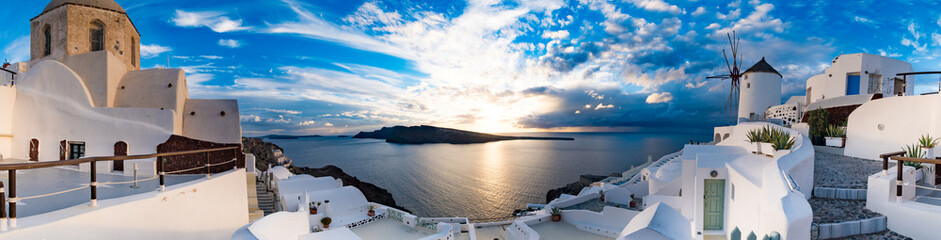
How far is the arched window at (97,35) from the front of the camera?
8.13 metres

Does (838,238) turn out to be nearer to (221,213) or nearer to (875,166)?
(875,166)

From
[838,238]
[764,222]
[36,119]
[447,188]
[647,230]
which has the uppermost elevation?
[36,119]

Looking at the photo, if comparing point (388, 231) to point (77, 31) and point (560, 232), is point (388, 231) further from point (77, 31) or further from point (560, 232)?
point (77, 31)

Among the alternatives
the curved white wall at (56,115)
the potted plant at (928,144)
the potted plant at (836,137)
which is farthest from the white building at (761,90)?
the curved white wall at (56,115)

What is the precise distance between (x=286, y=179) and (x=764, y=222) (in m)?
15.0

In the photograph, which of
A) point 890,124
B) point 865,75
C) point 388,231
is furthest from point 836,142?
point 388,231

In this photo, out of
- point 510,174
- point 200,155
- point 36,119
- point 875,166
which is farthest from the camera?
point 510,174

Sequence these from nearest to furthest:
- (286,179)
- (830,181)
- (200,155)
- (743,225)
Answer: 1. (743,225)
2. (200,155)
3. (830,181)
4. (286,179)

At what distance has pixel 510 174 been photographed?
6259 centimetres

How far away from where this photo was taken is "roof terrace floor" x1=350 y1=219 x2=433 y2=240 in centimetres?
1104

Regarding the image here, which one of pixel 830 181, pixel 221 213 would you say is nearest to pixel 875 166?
pixel 830 181

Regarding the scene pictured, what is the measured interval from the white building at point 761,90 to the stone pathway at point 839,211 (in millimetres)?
17860

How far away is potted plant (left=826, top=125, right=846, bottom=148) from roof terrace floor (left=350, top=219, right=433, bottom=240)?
15104 millimetres

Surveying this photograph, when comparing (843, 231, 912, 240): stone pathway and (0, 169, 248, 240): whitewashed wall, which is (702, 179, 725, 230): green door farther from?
(0, 169, 248, 240): whitewashed wall
